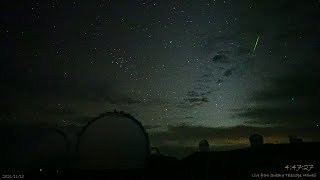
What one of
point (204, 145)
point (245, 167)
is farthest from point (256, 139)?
point (245, 167)

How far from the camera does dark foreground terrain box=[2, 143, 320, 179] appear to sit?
1459 inches

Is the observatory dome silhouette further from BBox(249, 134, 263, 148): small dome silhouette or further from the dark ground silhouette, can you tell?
BBox(249, 134, 263, 148): small dome silhouette

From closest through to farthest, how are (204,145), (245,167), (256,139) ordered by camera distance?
1. (245,167)
2. (256,139)
3. (204,145)

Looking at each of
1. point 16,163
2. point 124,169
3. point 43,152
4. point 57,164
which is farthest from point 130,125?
point 16,163

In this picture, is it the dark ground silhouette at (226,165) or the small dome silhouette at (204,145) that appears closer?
the dark ground silhouette at (226,165)

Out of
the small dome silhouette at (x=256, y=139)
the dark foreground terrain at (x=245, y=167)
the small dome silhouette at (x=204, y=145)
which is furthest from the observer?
the small dome silhouette at (x=204, y=145)

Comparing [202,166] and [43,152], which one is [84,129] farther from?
[202,166]

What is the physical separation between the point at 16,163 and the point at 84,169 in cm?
1678

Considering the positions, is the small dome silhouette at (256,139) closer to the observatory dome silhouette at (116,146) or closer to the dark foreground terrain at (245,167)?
the dark foreground terrain at (245,167)

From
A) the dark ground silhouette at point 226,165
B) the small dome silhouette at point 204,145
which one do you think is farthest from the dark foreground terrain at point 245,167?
the small dome silhouette at point 204,145

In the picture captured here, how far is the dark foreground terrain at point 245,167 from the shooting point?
3706 cm

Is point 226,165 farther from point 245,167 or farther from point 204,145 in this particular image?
point 204,145

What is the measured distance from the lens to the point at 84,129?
46594 mm

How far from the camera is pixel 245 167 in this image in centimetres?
3941
